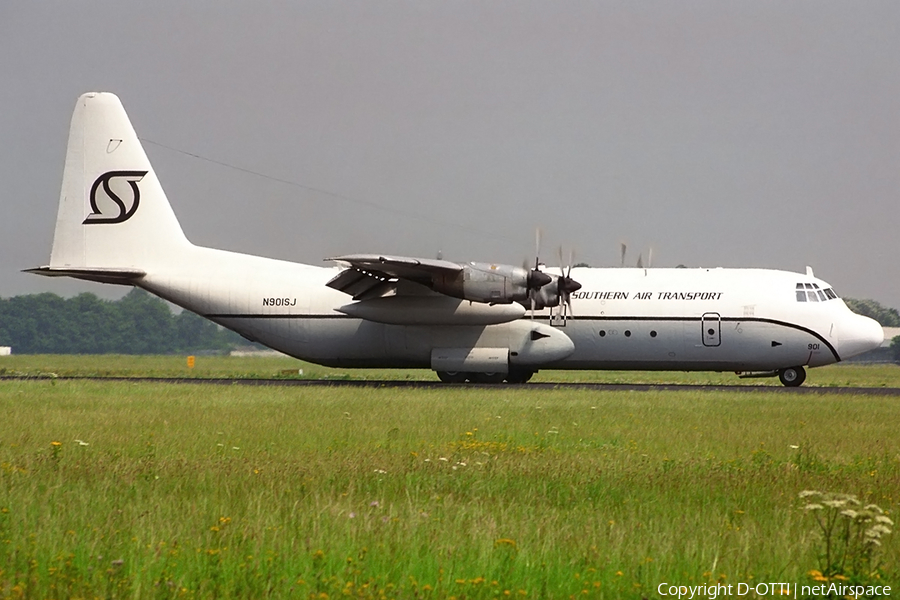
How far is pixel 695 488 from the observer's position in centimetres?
1179

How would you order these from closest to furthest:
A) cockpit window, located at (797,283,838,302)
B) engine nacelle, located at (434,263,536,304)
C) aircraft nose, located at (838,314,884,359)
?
1. engine nacelle, located at (434,263,536,304)
2. aircraft nose, located at (838,314,884,359)
3. cockpit window, located at (797,283,838,302)

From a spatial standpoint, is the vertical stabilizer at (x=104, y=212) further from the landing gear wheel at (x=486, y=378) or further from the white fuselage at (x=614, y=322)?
the landing gear wheel at (x=486, y=378)

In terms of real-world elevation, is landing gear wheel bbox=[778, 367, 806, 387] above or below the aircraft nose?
below

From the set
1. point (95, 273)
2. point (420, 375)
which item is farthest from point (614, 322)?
point (420, 375)

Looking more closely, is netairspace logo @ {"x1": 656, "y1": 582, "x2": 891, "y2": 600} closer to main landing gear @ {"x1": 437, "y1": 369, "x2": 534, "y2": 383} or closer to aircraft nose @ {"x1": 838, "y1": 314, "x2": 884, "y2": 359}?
main landing gear @ {"x1": 437, "y1": 369, "x2": 534, "y2": 383}

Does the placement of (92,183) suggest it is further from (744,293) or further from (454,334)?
(744,293)

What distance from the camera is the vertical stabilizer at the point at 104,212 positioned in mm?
33375

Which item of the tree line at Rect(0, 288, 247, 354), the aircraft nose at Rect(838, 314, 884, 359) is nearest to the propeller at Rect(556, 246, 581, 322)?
the aircraft nose at Rect(838, 314, 884, 359)

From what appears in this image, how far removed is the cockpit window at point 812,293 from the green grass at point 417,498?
10.0m

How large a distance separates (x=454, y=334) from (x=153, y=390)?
31.7 ft

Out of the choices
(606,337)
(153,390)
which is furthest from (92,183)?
(606,337)

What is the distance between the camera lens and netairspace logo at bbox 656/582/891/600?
6.94 meters

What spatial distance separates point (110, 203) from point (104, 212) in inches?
15.0

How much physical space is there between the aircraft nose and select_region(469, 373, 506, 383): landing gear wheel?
11.1 metres
